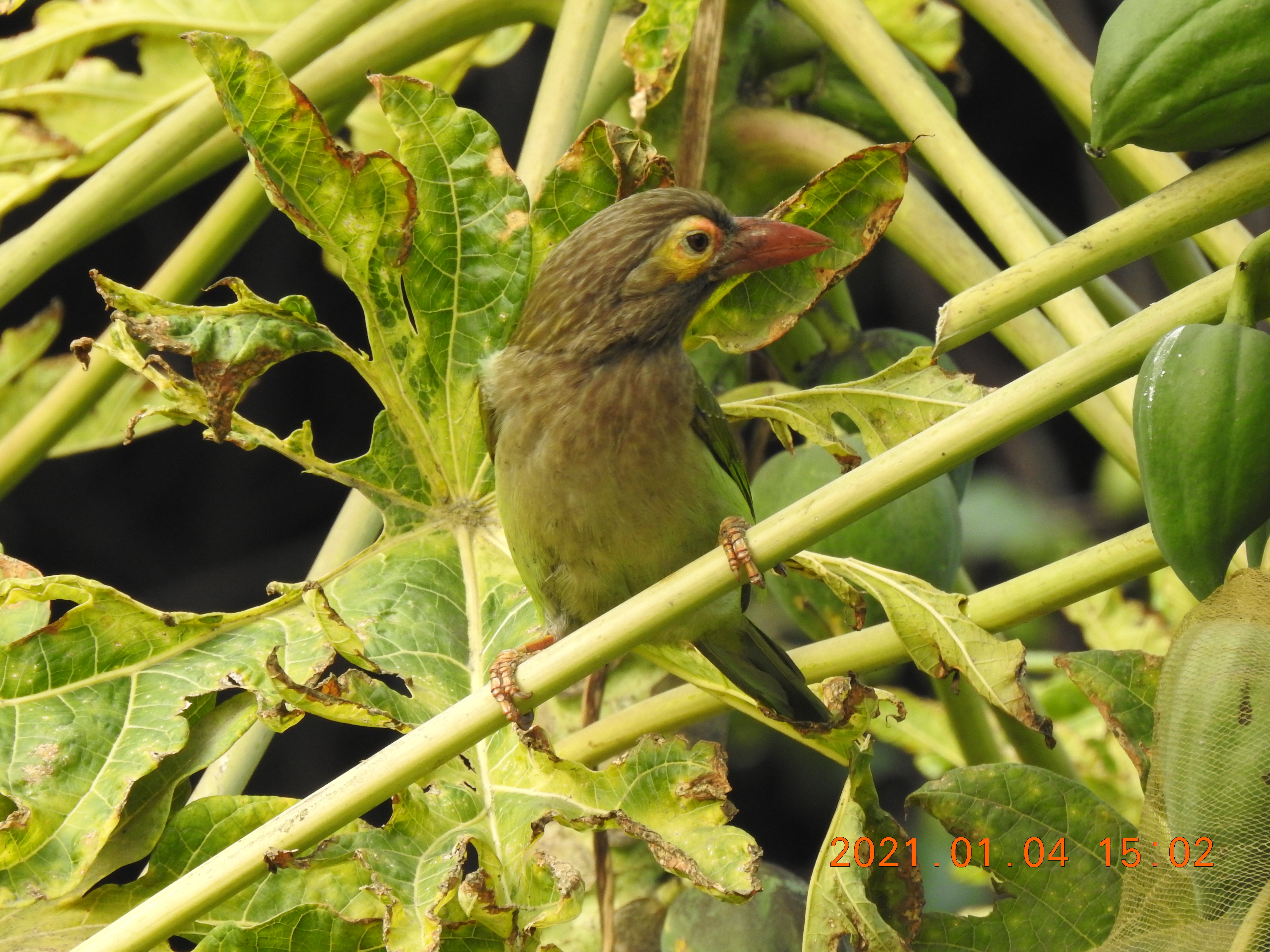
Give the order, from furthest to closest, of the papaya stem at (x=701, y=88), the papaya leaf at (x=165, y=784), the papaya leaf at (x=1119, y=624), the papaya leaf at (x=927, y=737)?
the papaya leaf at (x=1119, y=624), the papaya leaf at (x=927, y=737), the papaya stem at (x=701, y=88), the papaya leaf at (x=165, y=784)

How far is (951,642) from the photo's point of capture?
1504 mm

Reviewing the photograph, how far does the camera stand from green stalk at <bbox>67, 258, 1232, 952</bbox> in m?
1.19

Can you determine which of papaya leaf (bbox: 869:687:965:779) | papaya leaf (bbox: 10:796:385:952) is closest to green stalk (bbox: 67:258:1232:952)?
papaya leaf (bbox: 10:796:385:952)

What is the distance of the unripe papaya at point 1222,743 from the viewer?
123cm

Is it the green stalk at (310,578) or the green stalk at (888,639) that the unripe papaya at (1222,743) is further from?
the green stalk at (310,578)

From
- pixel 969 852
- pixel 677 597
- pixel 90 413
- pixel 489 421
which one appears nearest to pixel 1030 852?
pixel 969 852

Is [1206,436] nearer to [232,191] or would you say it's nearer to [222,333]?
[222,333]

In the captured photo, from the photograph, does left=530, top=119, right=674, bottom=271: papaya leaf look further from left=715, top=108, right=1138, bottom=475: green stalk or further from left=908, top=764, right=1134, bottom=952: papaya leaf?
left=908, top=764, right=1134, bottom=952: papaya leaf

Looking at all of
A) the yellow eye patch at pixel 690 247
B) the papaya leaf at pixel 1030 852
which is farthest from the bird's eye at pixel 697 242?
the papaya leaf at pixel 1030 852

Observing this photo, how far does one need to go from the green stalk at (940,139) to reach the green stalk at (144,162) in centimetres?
74

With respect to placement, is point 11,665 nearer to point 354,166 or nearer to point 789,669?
point 354,166

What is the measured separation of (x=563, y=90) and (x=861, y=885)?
1.22 meters

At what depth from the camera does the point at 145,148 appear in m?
1.99

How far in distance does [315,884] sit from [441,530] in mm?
617
